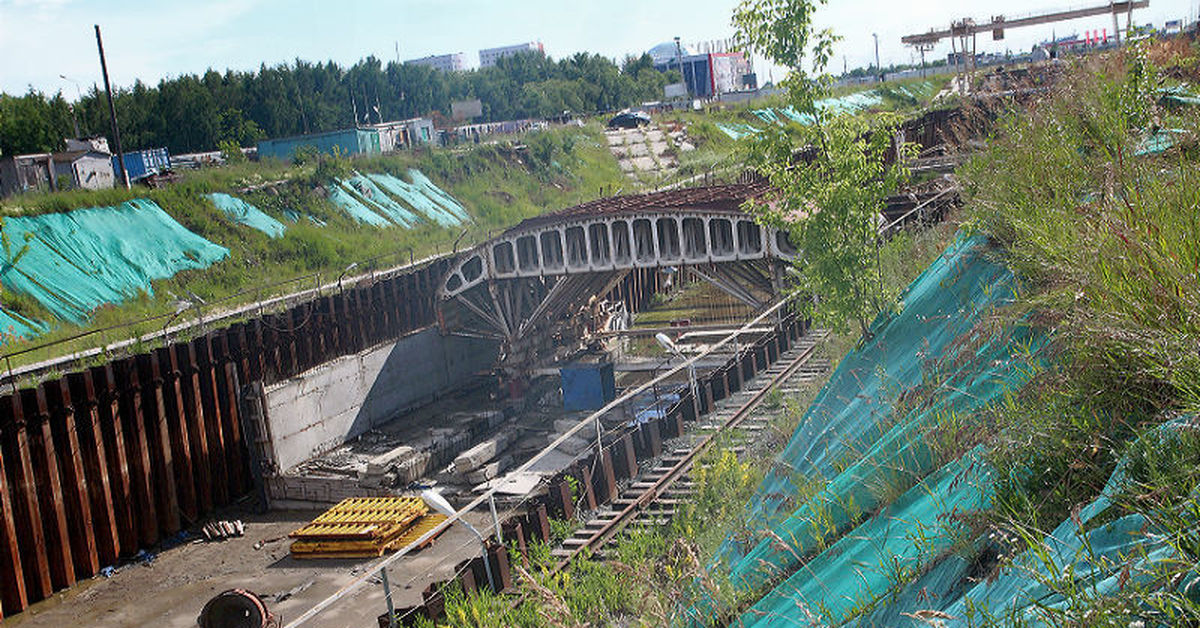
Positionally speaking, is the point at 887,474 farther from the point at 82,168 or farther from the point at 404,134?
the point at 404,134

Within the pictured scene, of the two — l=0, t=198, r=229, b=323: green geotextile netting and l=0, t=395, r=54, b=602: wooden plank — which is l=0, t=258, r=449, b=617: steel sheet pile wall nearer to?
l=0, t=395, r=54, b=602: wooden plank

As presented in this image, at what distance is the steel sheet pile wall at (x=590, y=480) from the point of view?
12641 millimetres

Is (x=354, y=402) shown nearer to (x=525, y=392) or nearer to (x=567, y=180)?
(x=525, y=392)

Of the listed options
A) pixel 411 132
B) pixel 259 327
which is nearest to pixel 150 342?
pixel 259 327

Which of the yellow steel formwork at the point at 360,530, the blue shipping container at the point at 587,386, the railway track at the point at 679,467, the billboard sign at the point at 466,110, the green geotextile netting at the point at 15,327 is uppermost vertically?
the billboard sign at the point at 466,110

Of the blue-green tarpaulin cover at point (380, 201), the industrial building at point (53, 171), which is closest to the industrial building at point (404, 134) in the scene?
the blue-green tarpaulin cover at point (380, 201)

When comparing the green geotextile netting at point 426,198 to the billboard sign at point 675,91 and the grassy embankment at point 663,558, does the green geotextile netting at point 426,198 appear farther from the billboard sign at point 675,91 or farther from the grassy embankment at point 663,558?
the billboard sign at point 675,91

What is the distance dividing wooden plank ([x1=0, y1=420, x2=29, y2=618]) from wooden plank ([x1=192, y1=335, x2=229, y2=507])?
5252mm

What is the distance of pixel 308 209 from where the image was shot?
4375 cm

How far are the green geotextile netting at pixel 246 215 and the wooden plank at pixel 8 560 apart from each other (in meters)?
21.9

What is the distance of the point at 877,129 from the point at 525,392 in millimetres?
20977

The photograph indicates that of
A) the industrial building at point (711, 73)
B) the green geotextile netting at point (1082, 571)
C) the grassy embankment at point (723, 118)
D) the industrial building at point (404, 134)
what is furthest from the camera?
the industrial building at point (711, 73)

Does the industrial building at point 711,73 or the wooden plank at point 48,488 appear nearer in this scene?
the wooden plank at point 48,488

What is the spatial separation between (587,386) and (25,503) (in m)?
14.1
